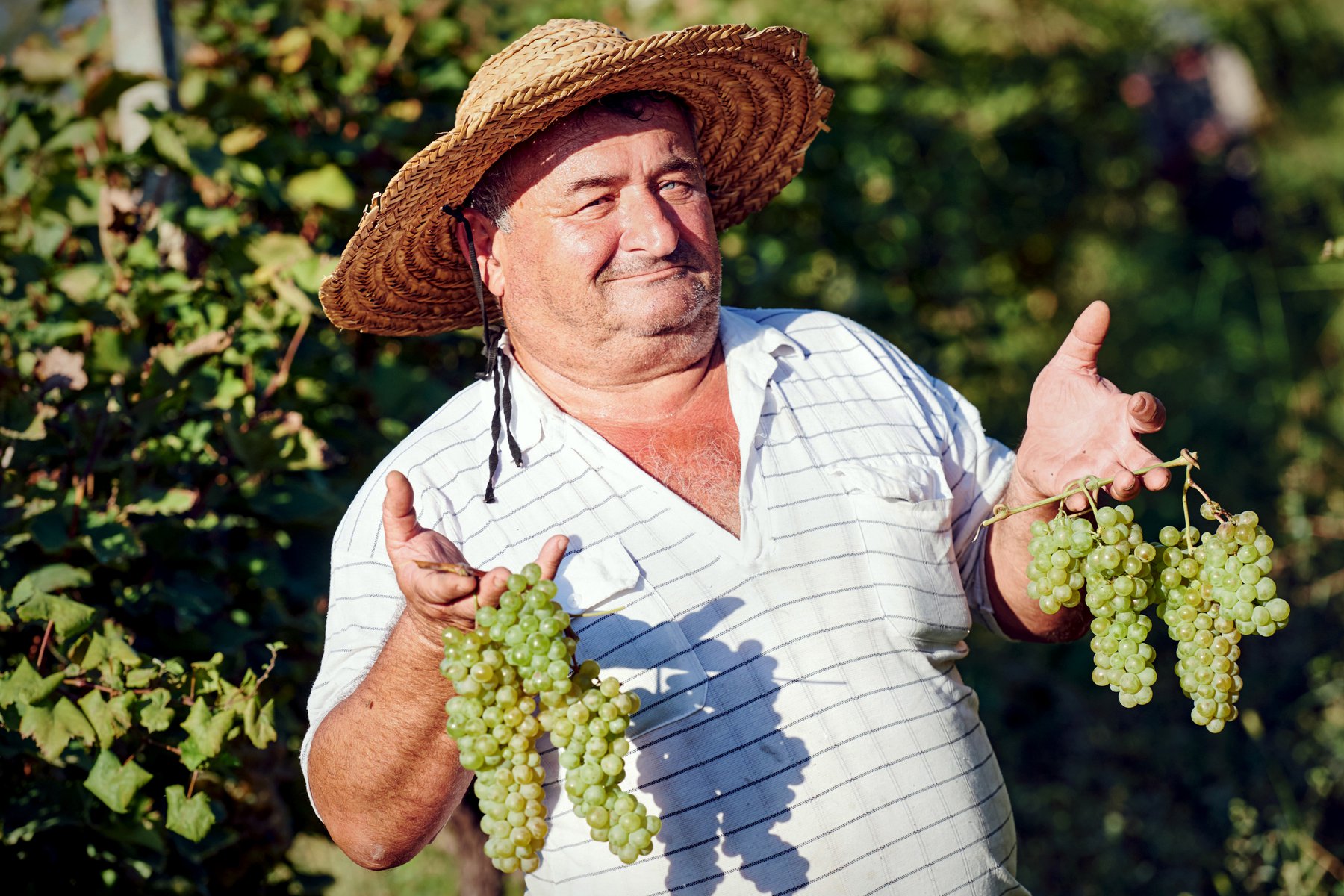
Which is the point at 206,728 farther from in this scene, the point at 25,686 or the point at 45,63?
the point at 45,63

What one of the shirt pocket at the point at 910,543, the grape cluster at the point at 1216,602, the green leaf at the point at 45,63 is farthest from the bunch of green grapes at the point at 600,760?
the green leaf at the point at 45,63

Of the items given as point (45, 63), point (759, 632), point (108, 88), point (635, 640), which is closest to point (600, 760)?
point (635, 640)

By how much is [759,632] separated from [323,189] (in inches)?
70.1

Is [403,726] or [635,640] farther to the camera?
[635,640]

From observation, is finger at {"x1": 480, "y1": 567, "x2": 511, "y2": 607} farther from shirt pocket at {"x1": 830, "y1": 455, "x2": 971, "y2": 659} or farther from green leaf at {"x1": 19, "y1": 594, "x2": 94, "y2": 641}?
green leaf at {"x1": 19, "y1": 594, "x2": 94, "y2": 641}

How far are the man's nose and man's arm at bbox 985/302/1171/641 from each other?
0.66 metres

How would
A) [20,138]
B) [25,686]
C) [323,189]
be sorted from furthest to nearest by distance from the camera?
[323,189] → [20,138] → [25,686]

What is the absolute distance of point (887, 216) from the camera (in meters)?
5.33

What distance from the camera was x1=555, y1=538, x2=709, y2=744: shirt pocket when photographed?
6.30 ft

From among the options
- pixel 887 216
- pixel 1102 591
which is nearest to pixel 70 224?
pixel 1102 591

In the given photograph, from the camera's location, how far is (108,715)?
2125 millimetres

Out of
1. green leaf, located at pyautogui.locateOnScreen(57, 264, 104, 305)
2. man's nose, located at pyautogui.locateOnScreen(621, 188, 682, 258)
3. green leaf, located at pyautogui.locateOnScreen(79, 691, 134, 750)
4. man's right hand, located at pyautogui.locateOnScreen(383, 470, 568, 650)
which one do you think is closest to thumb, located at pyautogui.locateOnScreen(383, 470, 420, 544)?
man's right hand, located at pyautogui.locateOnScreen(383, 470, 568, 650)

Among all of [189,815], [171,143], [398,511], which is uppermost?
[171,143]

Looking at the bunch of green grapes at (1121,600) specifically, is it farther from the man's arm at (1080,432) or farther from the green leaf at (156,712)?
the green leaf at (156,712)
